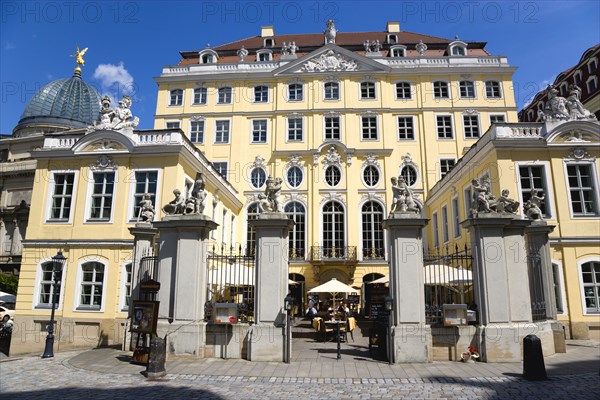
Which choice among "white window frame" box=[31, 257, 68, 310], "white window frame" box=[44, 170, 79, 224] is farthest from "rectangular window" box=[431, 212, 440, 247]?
"white window frame" box=[31, 257, 68, 310]

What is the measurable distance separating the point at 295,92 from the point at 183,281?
2174 centimetres

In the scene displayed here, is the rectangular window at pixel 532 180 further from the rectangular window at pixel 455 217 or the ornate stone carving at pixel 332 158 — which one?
the ornate stone carving at pixel 332 158

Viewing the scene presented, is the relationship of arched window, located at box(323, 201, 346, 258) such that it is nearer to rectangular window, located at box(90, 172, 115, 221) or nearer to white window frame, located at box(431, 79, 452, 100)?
white window frame, located at box(431, 79, 452, 100)

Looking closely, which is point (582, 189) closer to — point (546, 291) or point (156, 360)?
point (546, 291)

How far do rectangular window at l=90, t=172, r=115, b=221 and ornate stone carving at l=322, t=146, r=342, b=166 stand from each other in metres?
14.3

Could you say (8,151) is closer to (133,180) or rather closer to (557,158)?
(133,180)

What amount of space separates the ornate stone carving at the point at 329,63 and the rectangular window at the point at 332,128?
381cm

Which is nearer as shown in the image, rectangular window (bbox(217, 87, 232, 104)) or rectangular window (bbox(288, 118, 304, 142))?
rectangular window (bbox(288, 118, 304, 142))

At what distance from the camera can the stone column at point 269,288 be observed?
38.4ft

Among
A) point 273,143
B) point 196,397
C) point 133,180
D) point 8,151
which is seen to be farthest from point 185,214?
point 8,151

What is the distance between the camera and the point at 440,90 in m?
30.6

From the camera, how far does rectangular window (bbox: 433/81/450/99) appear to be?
30514mm

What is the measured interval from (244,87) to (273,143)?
197 inches

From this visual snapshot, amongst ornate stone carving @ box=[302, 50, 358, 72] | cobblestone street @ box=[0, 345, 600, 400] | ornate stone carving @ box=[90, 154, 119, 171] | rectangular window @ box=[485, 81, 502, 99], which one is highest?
ornate stone carving @ box=[302, 50, 358, 72]
